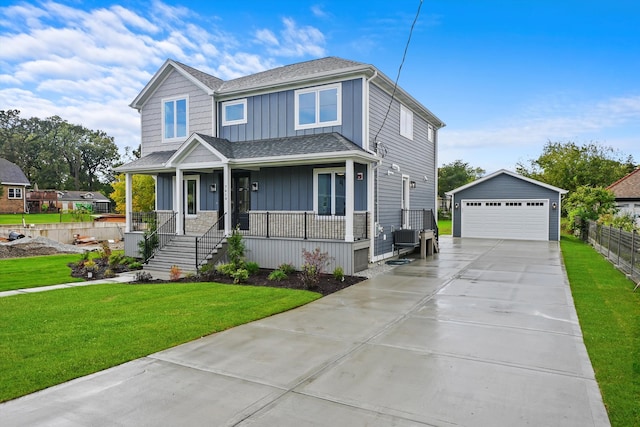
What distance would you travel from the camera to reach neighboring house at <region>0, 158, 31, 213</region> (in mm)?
48375

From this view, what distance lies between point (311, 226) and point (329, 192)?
1283mm

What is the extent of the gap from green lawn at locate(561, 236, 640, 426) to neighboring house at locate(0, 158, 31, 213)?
193 ft

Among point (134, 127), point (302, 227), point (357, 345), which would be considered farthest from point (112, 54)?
point (134, 127)

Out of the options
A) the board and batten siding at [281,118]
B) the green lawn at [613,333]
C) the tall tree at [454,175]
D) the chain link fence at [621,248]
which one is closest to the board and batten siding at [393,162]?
the board and batten siding at [281,118]

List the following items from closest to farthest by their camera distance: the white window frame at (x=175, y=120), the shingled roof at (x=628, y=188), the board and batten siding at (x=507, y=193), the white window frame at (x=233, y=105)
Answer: the white window frame at (x=233, y=105) → the white window frame at (x=175, y=120) → the board and batten siding at (x=507, y=193) → the shingled roof at (x=628, y=188)

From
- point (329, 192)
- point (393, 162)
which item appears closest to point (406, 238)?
point (393, 162)

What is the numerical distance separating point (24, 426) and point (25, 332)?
314 centimetres

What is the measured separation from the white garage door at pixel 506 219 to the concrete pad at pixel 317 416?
22.4 meters

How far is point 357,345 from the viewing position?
212 inches

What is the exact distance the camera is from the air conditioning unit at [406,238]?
14701 mm

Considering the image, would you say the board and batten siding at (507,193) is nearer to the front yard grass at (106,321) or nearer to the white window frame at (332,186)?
the white window frame at (332,186)

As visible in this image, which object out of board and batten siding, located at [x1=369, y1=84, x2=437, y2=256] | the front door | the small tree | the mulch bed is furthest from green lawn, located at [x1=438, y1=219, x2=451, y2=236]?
the mulch bed

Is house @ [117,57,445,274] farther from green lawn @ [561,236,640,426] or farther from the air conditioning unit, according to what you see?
green lawn @ [561,236,640,426]

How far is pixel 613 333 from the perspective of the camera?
5.77m
